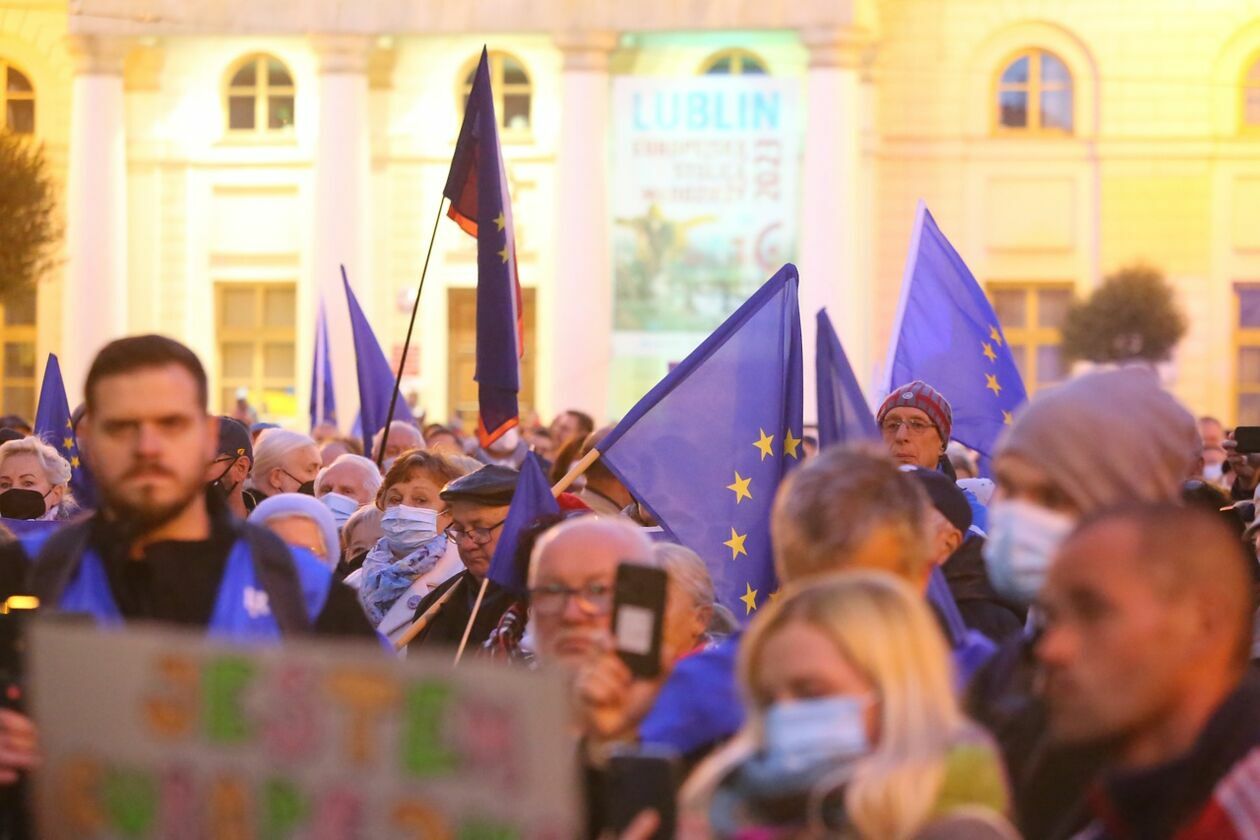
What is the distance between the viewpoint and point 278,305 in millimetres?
37250

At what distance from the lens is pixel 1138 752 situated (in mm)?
3285

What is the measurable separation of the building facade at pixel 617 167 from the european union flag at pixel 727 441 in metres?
26.8

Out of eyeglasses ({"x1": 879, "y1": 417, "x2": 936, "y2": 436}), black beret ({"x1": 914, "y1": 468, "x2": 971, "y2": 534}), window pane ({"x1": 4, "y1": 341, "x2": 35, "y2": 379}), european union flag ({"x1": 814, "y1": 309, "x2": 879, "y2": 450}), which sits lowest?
black beret ({"x1": 914, "y1": 468, "x2": 971, "y2": 534})

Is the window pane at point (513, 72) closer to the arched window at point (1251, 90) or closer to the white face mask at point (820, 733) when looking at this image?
the arched window at point (1251, 90)

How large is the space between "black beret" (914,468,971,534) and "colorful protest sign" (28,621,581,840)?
316 cm

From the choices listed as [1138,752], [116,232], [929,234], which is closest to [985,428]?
[929,234]

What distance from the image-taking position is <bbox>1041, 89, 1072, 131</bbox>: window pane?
36750mm

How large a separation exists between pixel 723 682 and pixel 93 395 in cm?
120

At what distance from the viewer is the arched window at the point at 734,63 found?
35625 mm

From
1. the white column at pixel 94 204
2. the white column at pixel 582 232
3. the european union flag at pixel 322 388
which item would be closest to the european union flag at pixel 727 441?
the european union flag at pixel 322 388

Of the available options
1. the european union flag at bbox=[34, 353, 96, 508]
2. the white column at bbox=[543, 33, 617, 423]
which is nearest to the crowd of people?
the european union flag at bbox=[34, 353, 96, 508]

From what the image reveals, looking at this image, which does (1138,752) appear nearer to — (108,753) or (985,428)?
(108,753)

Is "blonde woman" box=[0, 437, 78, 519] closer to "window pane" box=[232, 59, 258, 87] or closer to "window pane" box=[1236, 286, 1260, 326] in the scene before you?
"window pane" box=[232, 59, 258, 87]

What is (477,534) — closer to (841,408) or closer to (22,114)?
(841,408)
